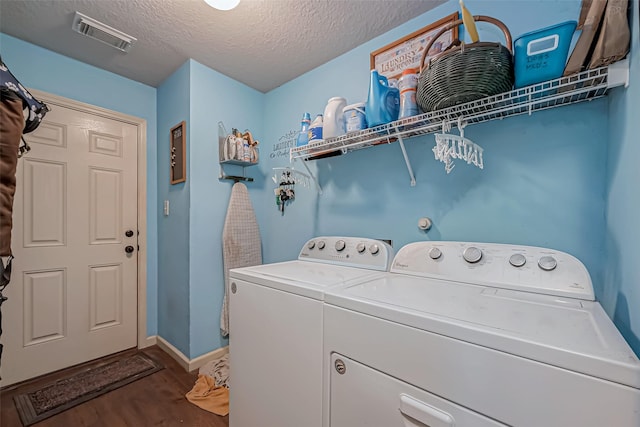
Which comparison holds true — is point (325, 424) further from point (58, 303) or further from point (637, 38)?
point (58, 303)

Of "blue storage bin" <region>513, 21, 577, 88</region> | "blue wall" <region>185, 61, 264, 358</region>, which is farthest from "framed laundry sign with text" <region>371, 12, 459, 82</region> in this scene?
"blue wall" <region>185, 61, 264, 358</region>

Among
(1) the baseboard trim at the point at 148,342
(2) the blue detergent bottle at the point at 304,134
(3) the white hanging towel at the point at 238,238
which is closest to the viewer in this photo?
(2) the blue detergent bottle at the point at 304,134

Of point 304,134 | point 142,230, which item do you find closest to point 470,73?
point 304,134

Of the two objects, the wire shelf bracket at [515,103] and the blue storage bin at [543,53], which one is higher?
the blue storage bin at [543,53]

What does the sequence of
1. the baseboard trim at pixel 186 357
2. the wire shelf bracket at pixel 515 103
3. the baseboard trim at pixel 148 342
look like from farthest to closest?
the baseboard trim at pixel 148 342 < the baseboard trim at pixel 186 357 < the wire shelf bracket at pixel 515 103

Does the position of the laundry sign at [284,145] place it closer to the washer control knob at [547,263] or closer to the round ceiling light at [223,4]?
the round ceiling light at [223,4]

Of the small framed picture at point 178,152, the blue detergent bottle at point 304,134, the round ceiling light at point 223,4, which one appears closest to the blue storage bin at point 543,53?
the blue detergent bottle at point 304,134

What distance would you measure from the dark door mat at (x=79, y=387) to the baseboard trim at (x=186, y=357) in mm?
127

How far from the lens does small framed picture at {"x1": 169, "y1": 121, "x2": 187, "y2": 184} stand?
2072 mm

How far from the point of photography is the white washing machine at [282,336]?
0.98 meters

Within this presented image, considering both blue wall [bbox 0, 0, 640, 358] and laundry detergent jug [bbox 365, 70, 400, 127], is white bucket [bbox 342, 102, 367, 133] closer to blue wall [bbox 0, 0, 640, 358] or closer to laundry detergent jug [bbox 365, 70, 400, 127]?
laundry detergent jug [bbox 365, 70, 400, 127]

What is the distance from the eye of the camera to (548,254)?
1.02 m

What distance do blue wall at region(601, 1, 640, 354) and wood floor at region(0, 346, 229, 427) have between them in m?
1.87

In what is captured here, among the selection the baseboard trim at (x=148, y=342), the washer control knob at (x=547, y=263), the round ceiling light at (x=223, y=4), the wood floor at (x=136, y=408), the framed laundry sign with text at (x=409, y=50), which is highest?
the round ceiling light at (x=223, y=4)
